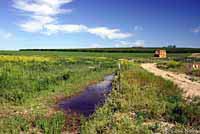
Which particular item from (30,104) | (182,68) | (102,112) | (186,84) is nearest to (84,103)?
(30,104)

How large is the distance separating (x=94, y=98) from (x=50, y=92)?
8.46 ft

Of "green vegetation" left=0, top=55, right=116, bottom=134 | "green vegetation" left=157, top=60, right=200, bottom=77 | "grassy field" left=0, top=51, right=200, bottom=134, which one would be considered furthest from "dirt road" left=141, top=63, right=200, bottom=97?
"green vegetation" left=0, top=55, right=116, bottom=134

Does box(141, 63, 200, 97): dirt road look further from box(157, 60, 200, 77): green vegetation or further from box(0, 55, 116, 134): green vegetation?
box(0, 55, 116, 134): green vegetation

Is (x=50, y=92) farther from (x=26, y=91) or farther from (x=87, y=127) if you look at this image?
(x=87, y=127)

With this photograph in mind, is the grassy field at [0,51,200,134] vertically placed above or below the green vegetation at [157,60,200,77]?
above

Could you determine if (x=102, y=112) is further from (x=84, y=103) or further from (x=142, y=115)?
(x=84, y=103)

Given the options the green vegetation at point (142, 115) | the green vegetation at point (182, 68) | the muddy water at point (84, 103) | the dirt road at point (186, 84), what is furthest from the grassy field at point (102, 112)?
the green vegetation at point (182, 68)

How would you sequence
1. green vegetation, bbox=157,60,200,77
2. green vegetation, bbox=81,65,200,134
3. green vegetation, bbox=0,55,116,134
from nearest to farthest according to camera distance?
green vegetation, bbox=81,65,200,134
green vegetation, bbox=0,55,116,134
green vegetation, bbox=157,60,200,77

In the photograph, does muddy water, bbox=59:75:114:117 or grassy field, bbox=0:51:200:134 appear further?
muddy water, bbox=59:75:114:117

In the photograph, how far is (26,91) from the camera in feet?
64.7

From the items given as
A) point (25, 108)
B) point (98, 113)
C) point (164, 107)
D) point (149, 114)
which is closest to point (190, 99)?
point (164, 107)

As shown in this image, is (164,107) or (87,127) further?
(164,107)

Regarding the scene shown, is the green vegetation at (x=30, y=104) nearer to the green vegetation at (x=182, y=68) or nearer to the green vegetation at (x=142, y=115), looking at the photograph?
the green vegetation at (x=142, y=115)

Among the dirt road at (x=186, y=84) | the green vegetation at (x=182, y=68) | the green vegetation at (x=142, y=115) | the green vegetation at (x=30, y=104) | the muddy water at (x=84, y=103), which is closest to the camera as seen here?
the green vegetation at (x=142, y=115)
